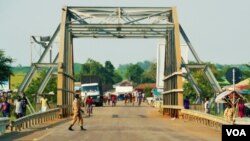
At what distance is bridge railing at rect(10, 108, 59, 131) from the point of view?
1195 inches

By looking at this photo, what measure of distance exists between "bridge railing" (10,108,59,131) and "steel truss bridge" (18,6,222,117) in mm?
2995

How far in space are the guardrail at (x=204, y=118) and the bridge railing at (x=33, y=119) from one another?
8575 mm

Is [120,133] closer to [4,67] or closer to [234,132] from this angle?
[234,132]

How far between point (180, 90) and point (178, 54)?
8.25 feet

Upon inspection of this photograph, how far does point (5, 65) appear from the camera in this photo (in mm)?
70188

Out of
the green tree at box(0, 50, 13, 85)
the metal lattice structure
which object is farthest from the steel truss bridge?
the green tree at box(0, 50, 13, 85)

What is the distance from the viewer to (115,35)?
52594 mm

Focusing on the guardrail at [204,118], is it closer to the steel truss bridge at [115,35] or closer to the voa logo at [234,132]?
the steel truss bridge at [115,35]

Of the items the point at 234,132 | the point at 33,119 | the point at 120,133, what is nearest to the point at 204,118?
the point at 33,119

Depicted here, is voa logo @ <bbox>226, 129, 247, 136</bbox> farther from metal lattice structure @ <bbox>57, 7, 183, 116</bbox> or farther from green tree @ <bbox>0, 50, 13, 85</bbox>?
green tree @ <bbox>0, 50, 13, 85</bbox>

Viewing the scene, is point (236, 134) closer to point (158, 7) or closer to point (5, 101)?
point (5, 101)

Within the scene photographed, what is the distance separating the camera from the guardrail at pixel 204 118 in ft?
106

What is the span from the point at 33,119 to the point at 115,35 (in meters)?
18.0

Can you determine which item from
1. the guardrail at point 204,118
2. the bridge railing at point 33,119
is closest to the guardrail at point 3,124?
the bridge railing at point 33,119
